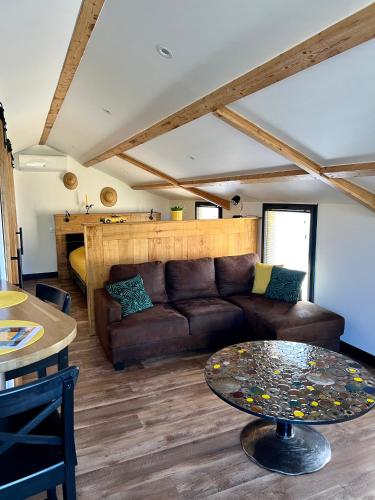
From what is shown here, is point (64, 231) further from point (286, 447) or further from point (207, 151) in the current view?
point (286, 447)

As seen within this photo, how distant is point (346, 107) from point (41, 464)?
2486 millimetres

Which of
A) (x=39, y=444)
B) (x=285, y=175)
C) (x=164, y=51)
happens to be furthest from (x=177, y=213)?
(x=39, y=444)

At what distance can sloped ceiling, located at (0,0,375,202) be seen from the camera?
1.86 m

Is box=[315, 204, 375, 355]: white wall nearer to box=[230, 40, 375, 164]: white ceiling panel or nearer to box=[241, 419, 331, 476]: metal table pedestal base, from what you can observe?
box=[230, 40, 375, 164]: white ceiling panel

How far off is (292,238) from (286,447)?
2.89 meters

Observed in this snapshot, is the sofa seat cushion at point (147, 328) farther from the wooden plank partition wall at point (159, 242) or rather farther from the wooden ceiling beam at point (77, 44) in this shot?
the wooden ceiling beam at point (77, 44)

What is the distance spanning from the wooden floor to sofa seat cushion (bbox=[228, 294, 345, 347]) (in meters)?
0.83

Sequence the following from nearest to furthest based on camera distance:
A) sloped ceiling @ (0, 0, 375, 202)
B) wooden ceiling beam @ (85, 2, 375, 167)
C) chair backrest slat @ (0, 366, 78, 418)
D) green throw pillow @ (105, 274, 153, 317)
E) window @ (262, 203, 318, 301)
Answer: chair backrest slat @ (0, 366, 78, 418) < wooden ceiling beam @ (85, 2, 375, 167) < sloped ceiling @ (0, 0, 375, 202) < green throw pillow @ (105, 274, 153, 317) < window @ (262, 203, 318, 301)

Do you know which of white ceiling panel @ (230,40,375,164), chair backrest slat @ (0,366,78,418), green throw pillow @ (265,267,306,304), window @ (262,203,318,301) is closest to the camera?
chair backrest slat @ (0,366,78,418)

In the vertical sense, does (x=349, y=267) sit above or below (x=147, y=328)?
above

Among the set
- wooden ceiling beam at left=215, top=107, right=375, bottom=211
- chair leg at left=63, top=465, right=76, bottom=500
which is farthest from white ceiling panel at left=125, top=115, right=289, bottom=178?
chair leg at left=63, top=465, right=76, bottom=500

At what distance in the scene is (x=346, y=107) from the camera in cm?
228

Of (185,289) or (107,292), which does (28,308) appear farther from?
(185,289)

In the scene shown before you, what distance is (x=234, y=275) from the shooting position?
4652 millimetres
